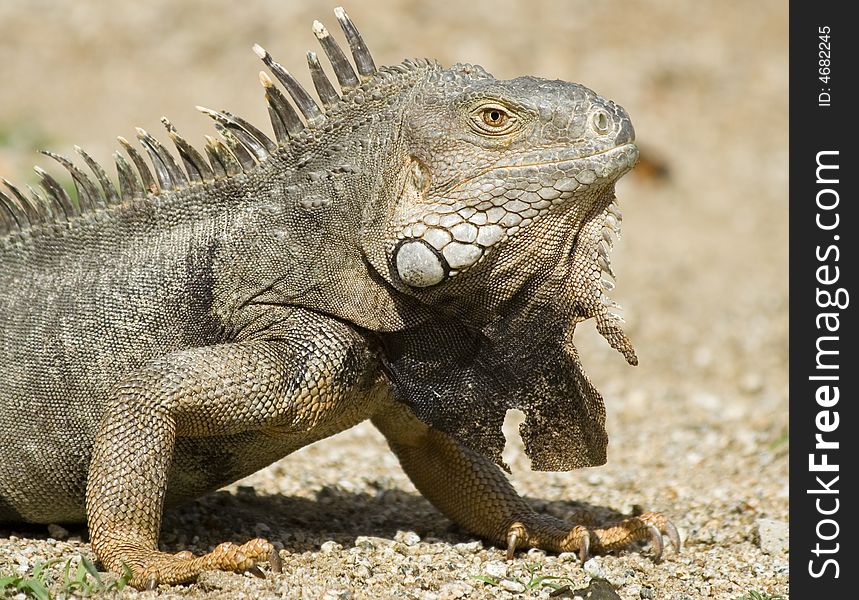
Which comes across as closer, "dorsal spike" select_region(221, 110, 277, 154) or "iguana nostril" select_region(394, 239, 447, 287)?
"iguana nostril" select_region(394, 239, 447, 287)

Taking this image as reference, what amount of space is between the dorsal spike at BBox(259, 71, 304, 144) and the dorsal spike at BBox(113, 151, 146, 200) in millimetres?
812

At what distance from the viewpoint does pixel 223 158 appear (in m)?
5.75

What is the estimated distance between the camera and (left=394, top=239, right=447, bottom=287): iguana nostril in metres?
5.16

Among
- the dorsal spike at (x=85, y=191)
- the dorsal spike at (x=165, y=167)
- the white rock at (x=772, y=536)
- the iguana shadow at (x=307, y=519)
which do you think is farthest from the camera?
the white rock at (x=772, y=536)

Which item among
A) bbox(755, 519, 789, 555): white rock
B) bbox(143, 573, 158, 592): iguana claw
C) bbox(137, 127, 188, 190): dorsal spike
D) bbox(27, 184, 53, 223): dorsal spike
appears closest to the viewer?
bbox(143, 573, 158, 592): iguana claw

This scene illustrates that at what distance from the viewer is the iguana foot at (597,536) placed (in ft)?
20.2

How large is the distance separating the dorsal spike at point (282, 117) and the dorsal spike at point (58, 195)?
4.11 ft

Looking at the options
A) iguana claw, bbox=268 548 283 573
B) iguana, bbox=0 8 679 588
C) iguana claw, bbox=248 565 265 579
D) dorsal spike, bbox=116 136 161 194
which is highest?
dorsal spike, bbox=116 136 161 194

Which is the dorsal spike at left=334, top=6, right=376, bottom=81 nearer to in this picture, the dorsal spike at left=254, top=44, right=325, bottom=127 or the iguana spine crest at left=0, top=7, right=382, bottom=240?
the iguana spine crest at left=0, top=7, right=382, bottom=240

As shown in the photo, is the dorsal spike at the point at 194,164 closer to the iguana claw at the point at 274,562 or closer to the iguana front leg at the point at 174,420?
the iguana front leg at the point at 174,420

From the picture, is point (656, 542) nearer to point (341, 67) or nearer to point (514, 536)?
point (514, 536)

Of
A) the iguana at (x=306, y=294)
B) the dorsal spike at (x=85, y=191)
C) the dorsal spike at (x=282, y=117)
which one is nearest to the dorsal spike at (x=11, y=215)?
the iguana at (x=306, y=294)

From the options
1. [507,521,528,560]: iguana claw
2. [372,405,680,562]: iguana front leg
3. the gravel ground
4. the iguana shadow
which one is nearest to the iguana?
[372,405,680,562]: iguana front leg
